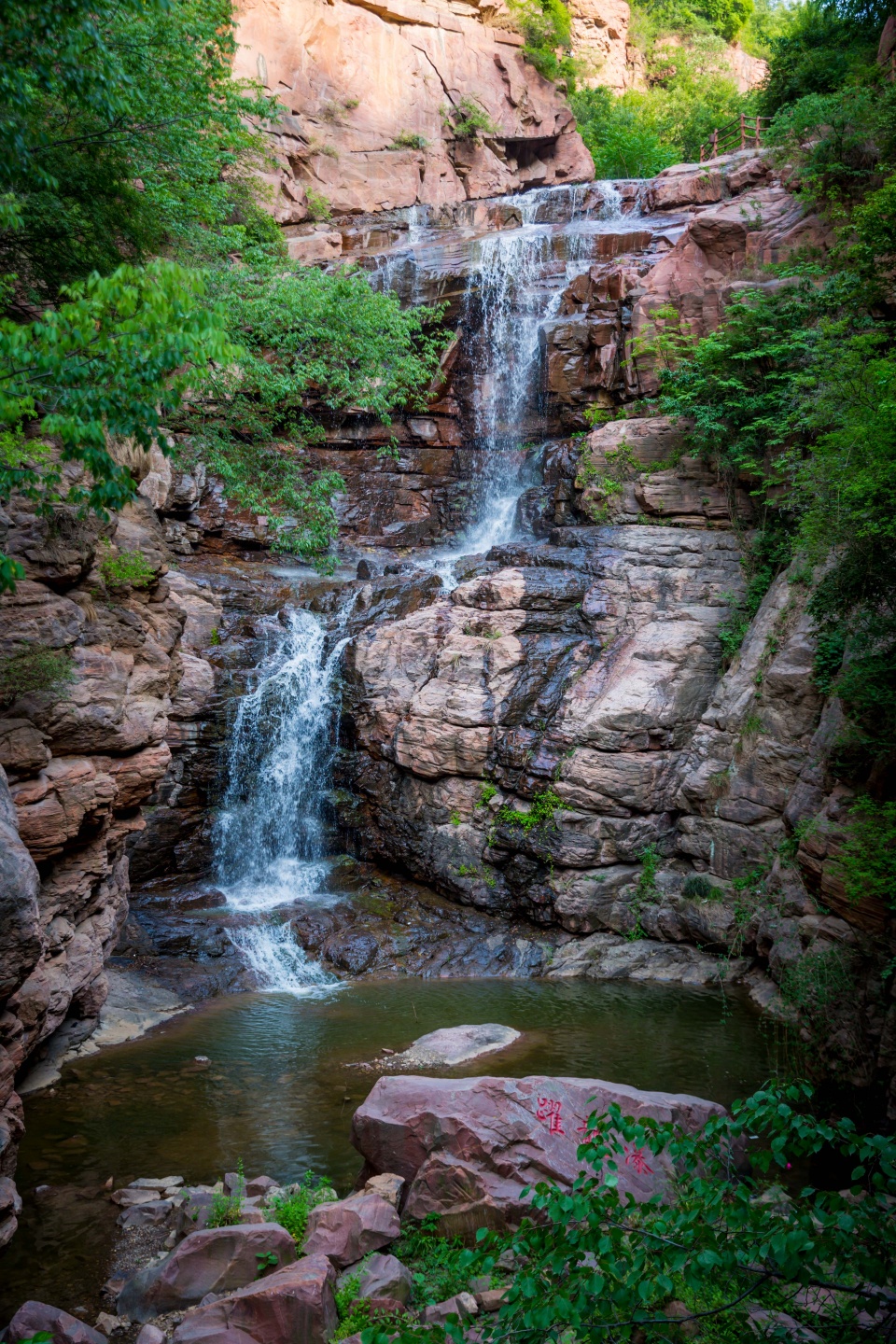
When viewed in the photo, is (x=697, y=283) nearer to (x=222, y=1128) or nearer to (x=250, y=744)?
(x=250, y=744)

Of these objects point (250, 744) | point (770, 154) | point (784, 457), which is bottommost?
point (250, 744)

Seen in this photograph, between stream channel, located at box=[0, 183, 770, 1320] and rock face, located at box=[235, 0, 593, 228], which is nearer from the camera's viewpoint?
stream channel, located at box=[0, 183, 770, 1320]

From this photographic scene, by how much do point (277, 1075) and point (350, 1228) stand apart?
397cm

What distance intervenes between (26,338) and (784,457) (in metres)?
12.9

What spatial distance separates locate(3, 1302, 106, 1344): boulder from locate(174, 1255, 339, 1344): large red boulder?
2.05 feet

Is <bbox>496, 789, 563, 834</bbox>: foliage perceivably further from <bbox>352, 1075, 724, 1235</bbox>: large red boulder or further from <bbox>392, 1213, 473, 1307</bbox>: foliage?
<bbox>392, 1213, 473, 1307</bbox>: foliage

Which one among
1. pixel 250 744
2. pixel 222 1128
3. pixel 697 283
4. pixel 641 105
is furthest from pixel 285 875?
pixel 641 105

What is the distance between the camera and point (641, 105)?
36719 millimetres

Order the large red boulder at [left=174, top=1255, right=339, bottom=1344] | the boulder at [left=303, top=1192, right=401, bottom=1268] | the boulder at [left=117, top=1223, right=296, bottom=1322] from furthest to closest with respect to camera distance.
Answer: the boulder at [left=303, top=1192, right=401, bottom=1268], the boulder at [left=117, top=1223, right=296, bottom=1322], the large red boulder at [left=174, top=1255, right=339, bottom=1344]

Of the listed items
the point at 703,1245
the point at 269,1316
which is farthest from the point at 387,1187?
the point at 703,1245

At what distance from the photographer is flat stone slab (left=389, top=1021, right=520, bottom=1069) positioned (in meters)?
9.80

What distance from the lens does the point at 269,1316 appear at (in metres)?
5.10

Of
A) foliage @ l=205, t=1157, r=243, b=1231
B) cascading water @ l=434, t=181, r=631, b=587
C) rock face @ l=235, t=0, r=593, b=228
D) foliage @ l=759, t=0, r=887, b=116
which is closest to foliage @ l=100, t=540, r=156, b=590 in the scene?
foliage @ l=205, t=1157, r=243, b=1231

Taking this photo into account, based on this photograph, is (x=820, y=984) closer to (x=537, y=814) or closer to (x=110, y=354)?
(x=537, y=814)
